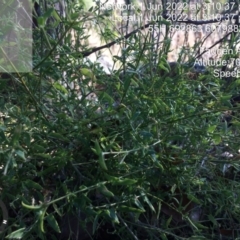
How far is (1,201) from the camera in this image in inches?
50.3

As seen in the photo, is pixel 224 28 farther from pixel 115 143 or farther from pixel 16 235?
pixel 16 235

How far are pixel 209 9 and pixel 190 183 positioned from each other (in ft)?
2.81

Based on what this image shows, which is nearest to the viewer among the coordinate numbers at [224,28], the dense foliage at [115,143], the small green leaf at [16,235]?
the small green leaf at [16,235]

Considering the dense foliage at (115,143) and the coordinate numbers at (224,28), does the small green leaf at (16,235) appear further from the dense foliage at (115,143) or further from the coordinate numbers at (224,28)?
the coordinate numbers at (224,28)

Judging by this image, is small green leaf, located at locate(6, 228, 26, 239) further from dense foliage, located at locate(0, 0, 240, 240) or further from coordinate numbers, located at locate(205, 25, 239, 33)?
coordinate numbers, located at locate(205, 25, 239, 33)

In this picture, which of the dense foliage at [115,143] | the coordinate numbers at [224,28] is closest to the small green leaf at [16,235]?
the dense foliage at [115,143]

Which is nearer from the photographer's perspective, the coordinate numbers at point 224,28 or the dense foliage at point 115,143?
the dense foliage at point 115,143

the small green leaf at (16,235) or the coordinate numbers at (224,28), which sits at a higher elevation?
the coordinate numbers at (224,28)

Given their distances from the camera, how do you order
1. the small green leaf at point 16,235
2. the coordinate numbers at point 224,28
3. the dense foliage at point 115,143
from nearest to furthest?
the small green leaf at point 16,235, the dense foliage at point 115,143, the coordinate numbers at point 224,28

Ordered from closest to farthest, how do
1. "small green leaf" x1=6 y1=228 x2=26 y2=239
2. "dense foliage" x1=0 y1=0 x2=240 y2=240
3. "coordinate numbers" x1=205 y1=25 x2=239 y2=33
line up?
"small green leaf" x1=6 y1=228 x2=26 y2=239, "dense foliage" x1=0 y1=0 x2=240 y2=240, "coordinate numbers" x1=205 y1=25 x2=239 y2=33

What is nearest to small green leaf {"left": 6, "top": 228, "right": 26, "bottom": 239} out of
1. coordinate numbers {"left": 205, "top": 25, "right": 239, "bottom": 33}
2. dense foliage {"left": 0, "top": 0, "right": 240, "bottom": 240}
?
dense foliage {"left": 0, "top": 0, "right": 240, "bottom": 240}

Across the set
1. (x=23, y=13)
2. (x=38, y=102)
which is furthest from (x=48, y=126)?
(x=23, y=13)

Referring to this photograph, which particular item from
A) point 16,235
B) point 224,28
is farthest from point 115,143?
point 224,28

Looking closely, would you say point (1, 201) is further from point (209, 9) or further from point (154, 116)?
point (209, 9)
